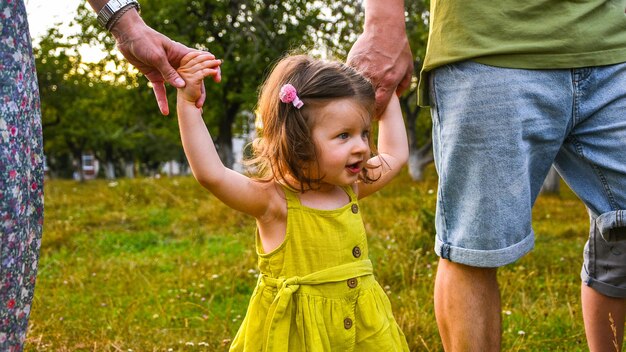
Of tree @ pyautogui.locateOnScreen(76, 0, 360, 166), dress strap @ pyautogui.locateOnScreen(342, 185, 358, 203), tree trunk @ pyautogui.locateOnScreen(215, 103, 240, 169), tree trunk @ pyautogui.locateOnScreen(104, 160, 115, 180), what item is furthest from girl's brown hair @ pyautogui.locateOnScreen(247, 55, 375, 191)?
tree trunk @ pyautogui.locateOnScreen(104, 160, 115, 180)

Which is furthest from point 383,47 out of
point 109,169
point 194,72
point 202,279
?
point 109,169

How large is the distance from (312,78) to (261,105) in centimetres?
25

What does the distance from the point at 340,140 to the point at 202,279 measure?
10.4 ft

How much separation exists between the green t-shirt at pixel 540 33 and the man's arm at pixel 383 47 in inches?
12.4

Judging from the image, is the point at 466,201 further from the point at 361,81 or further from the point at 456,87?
the point at 361,81

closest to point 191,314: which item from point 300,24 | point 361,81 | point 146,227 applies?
point 361,81

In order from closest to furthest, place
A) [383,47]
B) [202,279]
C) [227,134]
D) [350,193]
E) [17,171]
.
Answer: [17,171], [350,193], [383,47], [202,279], [227,134]

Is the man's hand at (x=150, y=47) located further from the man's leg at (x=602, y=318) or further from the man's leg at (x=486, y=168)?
the man's leg at (x=602, y=318)

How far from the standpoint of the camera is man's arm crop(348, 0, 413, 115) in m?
2.55

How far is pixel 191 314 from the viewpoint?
14.6 feet

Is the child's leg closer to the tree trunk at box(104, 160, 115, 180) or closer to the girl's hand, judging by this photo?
the girl's hand

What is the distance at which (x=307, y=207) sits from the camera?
92.1 inches

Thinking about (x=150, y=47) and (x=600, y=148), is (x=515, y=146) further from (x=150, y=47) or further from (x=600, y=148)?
(x=150, y=47)

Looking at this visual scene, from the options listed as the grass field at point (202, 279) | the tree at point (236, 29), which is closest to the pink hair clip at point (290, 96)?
the grass field at point (202, 279)
